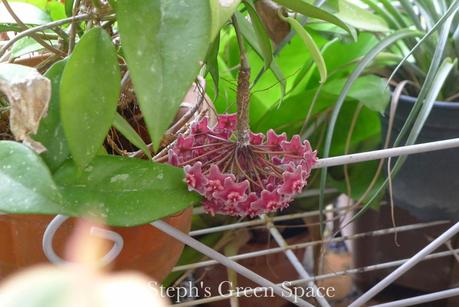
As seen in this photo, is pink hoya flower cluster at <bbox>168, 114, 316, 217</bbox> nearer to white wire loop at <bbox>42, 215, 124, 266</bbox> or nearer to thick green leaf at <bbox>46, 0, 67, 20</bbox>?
white wire loop at <bbox>42, 215, 124, 266</bbox>

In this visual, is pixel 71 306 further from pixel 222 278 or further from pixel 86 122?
pixel 222 278

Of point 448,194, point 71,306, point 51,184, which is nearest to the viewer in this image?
point 71,306

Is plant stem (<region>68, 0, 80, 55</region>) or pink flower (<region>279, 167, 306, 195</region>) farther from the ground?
plant stem (<region>68, 0, 80, 55</region>)

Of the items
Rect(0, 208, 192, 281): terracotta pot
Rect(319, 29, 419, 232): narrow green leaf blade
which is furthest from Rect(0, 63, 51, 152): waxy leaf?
Rect(319, 29, 419, 232): narrow green leaf blade

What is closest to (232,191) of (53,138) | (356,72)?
(53,138)

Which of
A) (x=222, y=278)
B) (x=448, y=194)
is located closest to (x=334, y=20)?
(x=448, y=194)

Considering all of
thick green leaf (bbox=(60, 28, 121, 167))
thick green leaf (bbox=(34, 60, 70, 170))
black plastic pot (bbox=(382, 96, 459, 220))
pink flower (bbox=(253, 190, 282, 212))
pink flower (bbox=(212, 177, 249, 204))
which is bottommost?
black plastic pot (bbox=(382, 96, 459, 220))

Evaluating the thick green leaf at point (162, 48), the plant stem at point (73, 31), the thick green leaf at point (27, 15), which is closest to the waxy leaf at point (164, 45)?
the thick green leaf at point (162, 48)
